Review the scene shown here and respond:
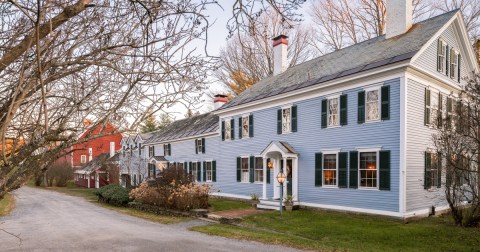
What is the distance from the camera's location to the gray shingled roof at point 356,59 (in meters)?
15.0

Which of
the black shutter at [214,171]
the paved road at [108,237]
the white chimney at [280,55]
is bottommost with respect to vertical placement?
the paved road at [108,237]

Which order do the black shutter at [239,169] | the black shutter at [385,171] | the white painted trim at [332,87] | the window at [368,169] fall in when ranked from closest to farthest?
1. the black shutter at [385,171]
2. the white painted trim at [332,87]
3. the window at [368,169]
4. the black shutter at [239,169]

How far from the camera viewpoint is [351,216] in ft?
49.9

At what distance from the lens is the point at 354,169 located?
605 inches

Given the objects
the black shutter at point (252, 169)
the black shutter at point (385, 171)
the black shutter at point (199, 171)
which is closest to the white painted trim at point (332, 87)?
the black shutter at point (252, 169)

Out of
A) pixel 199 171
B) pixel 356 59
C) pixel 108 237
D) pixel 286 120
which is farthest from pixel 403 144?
pixel 199 171

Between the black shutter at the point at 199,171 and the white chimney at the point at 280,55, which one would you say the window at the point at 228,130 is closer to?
the white chimney at the point at 280,55

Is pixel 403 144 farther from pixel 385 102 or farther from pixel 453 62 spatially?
pixel 453 62

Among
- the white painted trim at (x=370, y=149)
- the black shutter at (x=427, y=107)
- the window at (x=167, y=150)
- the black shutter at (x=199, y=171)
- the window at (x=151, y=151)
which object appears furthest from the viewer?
the window at (x=151, y=151)

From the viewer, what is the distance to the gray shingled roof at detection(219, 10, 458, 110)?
49.4 ft

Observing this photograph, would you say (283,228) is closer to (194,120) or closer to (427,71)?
(427,71)

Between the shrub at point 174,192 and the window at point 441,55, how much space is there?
1178 cm

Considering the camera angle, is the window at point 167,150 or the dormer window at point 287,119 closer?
the dormer window at point 287,119

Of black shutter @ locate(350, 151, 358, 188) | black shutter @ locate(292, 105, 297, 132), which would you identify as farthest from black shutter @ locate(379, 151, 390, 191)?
black shutter @ locate(292, 105, 297, 132)
